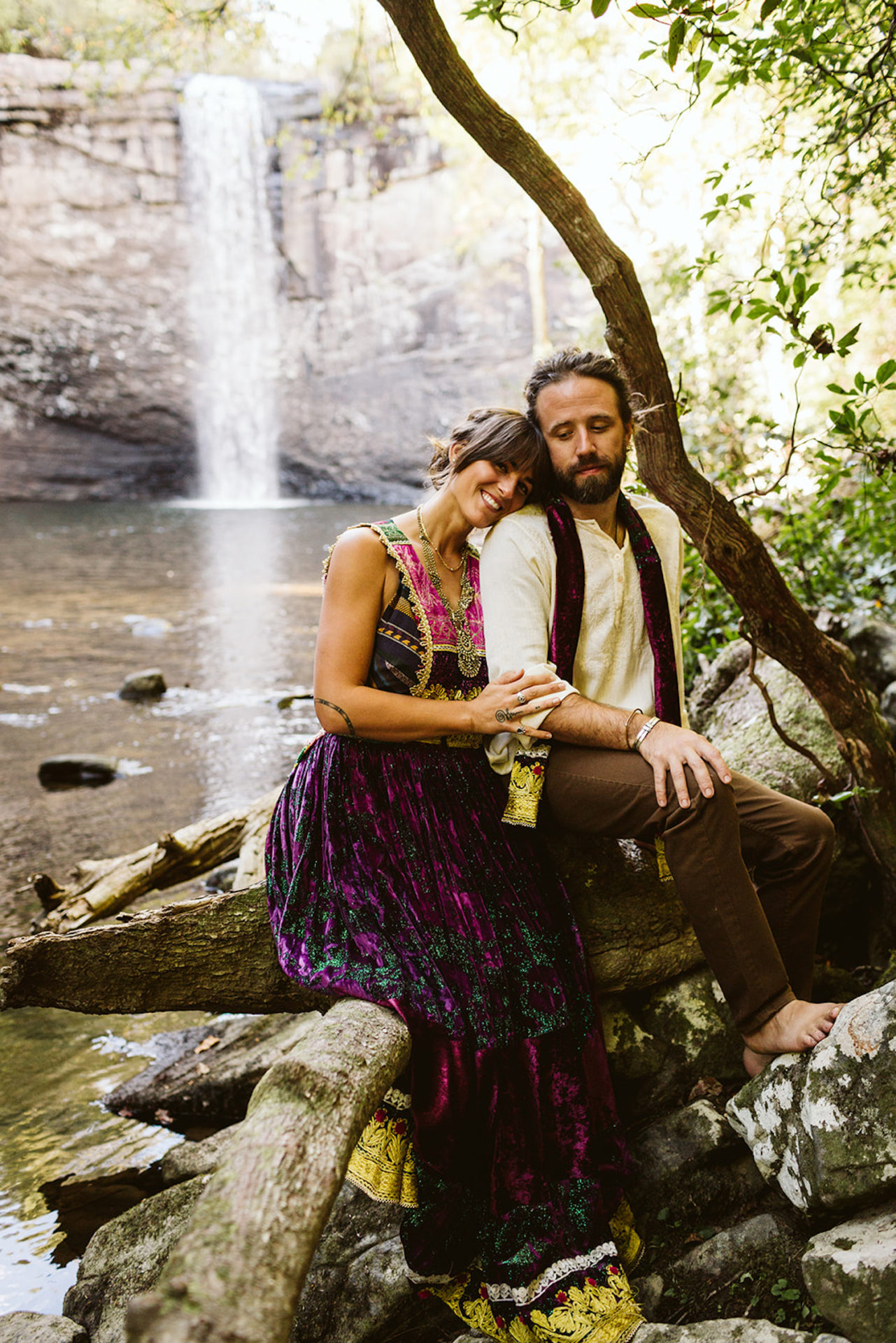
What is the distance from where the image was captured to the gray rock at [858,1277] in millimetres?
1798

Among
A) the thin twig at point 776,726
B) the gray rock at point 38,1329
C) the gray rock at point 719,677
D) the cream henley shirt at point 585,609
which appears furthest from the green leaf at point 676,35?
the gray rock at point 38,1329

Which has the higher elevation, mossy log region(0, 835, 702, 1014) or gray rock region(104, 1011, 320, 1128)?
mossy log region(0, 835, 702, 1014)

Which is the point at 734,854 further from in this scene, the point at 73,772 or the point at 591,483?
the point at 73,772

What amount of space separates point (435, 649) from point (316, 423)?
1074 inches

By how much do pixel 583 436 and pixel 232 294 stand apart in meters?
27.7

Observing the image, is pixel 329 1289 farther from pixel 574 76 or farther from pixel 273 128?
pixel 273 128

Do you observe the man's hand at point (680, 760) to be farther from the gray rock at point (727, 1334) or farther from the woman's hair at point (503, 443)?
the gray rock at point (727, 1334)

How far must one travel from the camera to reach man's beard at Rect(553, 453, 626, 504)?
2785 millimetres

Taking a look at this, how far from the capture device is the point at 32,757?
24.4ft

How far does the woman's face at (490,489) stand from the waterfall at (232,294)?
83.1 feet

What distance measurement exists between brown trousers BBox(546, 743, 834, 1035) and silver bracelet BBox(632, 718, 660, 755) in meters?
0.03

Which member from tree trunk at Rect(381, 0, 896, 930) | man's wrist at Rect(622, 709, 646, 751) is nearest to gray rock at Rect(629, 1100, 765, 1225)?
man's wrist at Rect(622, 709, 646, 751)

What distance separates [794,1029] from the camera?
89.0 inches

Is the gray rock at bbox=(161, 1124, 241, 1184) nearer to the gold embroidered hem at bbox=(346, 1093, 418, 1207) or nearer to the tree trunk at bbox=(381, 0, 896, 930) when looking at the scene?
the gold embroidered hem at bbox=(346, 1093, 418, 1207)
